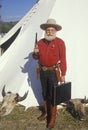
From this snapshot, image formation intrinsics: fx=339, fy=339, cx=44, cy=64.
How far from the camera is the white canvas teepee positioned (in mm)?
8086

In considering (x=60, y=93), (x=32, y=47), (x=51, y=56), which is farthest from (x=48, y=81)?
(x=32, y=47)

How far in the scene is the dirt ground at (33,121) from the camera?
686 cm

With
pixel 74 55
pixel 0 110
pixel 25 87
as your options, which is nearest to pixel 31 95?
pixel 25 87

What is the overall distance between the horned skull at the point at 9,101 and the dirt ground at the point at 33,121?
5.3 inches

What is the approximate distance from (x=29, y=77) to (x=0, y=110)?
110 cm

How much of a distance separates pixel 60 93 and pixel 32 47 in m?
2.51

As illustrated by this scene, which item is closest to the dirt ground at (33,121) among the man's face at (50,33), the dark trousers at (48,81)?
the dark trousers at (48,81)

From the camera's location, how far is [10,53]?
9305mm

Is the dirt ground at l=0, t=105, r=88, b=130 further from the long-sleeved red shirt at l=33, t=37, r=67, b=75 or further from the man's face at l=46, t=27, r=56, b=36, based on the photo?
the man's face at l=46, t=27, r=56, b=36

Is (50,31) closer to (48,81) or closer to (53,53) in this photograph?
(53,53)

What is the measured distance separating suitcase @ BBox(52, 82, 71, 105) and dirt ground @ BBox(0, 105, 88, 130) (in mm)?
629

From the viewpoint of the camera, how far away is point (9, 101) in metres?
7.64

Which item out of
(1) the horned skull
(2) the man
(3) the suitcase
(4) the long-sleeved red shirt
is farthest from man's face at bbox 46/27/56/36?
(1) the horned skull

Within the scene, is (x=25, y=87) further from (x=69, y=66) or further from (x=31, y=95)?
(x=69, y=66)
